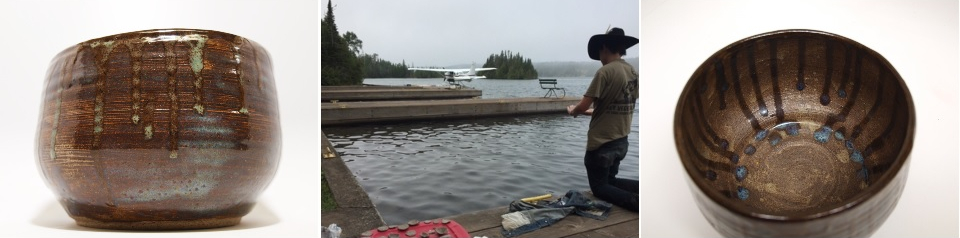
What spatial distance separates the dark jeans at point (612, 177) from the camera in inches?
68.2

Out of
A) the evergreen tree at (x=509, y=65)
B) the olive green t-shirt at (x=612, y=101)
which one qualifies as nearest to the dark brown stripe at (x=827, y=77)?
the olive green t-shirt at (x=612, y=101)

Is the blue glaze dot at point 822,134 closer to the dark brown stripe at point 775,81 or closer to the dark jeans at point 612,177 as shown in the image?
the dark brown stripe at point 775,81

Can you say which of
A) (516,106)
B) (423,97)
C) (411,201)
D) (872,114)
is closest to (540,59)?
(516,106)

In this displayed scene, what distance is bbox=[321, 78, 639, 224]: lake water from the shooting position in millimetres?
1591

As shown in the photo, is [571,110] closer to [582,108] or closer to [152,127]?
[582,108]

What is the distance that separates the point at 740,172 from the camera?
154 cm

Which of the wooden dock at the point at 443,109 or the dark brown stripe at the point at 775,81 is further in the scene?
the wooden dock at the point at 443,109

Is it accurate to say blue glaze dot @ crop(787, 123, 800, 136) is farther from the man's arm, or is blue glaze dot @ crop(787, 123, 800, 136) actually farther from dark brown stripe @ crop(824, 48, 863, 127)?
the man's arm

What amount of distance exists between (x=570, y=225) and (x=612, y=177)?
0.19 meters

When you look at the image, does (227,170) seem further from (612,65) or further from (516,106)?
(612,65)

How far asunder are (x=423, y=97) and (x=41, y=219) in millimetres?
898

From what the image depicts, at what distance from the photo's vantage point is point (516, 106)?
175 cm

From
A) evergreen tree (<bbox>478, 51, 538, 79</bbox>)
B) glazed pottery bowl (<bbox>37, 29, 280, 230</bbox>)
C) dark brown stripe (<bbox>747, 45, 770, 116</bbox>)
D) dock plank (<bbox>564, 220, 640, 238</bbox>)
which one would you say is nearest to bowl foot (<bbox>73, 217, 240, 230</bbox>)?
glazed pottery bowl (<bbox>37, 29, 280, 230</bbox>)

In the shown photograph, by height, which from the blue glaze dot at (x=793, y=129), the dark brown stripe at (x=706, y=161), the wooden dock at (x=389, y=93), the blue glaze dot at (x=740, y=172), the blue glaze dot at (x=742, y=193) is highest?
the wooden dock at (x=389, y=93)
